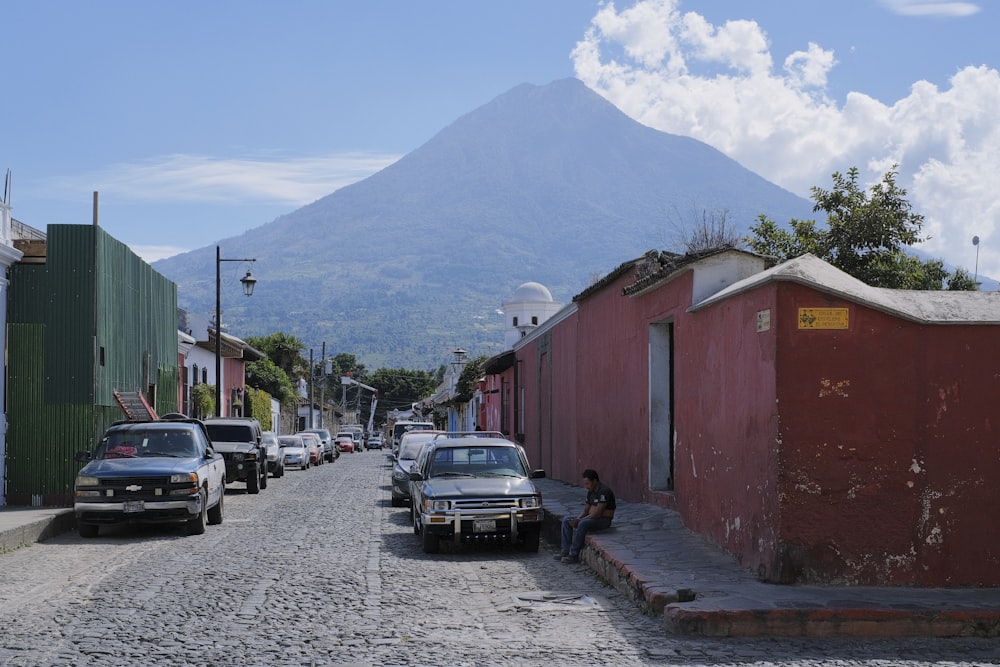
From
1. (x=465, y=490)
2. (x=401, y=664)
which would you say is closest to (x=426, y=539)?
(x=465, y=490)

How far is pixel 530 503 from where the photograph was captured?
14.3m

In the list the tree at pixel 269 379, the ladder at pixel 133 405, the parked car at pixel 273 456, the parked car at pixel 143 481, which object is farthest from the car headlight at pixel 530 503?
the tree at pixel 269 379

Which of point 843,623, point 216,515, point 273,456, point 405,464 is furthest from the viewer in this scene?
point 273,456

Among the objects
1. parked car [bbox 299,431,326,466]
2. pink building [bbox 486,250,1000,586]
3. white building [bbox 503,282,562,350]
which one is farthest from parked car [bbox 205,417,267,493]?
white building [bbox 503,282,562,350]

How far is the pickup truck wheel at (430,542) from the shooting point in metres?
14.0

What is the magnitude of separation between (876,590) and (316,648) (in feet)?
16.1

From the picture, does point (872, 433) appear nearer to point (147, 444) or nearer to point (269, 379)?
point (147, 444)

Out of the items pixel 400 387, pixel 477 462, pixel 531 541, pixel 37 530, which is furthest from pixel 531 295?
pixel 531 541

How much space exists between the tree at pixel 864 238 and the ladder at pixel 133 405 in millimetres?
13203

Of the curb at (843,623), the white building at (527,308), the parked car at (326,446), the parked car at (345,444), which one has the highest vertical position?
the white building at (527,308)

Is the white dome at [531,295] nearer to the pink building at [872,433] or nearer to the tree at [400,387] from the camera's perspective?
the tree at [400,387]

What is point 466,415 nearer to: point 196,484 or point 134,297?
point 134,297

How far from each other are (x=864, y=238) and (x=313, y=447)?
29.1 meters

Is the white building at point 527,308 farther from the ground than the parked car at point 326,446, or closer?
farther from the ground
